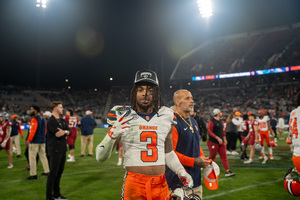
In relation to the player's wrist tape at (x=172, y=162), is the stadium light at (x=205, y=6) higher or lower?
higher

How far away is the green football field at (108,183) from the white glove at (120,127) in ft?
14.1

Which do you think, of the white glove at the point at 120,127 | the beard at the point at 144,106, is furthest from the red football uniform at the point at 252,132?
the white glove at the point at 120,127

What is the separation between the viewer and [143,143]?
258 centimetres

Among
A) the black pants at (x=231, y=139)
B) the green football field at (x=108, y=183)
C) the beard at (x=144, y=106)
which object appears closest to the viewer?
the beard at (x=144, y=106)

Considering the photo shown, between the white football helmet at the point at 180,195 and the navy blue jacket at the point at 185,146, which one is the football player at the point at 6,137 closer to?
the navy blue jacket at the point at 185,146

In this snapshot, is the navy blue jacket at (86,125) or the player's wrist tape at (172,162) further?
the navy blue jacket at (86,125)

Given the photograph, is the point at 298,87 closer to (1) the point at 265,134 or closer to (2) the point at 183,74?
(2) the point at 183,74

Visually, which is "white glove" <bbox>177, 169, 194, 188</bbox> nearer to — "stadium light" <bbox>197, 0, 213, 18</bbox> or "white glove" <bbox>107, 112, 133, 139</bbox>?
"white glove" <bbox>107, 112, 133, 139</bbox>

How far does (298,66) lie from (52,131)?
3831 cm

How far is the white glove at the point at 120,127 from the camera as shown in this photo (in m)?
2.37

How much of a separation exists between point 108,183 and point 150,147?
5.38 meters

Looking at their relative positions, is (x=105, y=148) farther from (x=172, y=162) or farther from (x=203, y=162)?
(x=203, y=162)

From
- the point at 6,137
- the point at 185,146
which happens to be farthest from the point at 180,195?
the point at 6,137

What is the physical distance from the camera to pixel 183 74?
1941 inches
